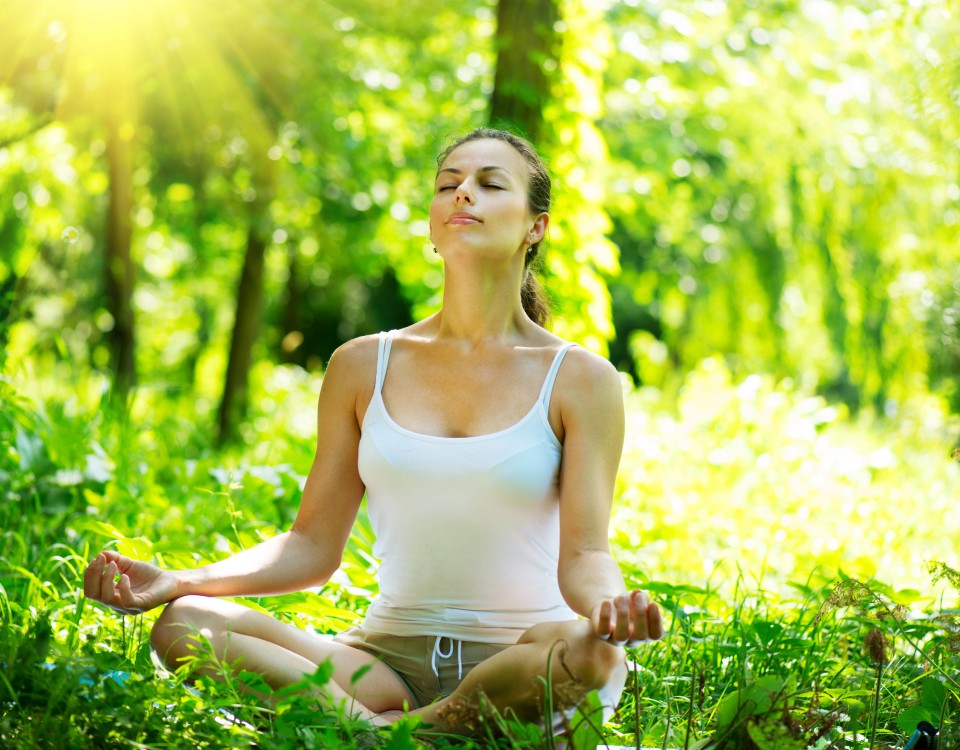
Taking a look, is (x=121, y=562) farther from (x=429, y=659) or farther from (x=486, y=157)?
(x=486, y=157)

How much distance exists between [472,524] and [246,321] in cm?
621

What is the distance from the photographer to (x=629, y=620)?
1.71m

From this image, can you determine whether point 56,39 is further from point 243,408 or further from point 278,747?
point 278,747

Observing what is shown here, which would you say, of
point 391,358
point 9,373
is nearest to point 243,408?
point 9,373

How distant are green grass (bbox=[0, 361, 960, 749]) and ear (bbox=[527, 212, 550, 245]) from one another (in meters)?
0.94

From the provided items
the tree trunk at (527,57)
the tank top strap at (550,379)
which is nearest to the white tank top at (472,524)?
the tank top strap at (550,379)

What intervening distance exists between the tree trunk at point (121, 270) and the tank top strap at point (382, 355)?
4.28 metres

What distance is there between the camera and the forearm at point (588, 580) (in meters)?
1.94

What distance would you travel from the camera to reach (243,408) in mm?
7629

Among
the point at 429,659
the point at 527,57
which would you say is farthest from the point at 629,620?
the point at 527,57

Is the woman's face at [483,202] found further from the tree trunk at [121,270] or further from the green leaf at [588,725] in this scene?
the tree trunk at [121,270]

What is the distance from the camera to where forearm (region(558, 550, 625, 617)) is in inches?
76.2

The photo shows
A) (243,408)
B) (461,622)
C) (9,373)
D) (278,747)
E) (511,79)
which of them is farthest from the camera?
(243,408)

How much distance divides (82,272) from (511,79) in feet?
17.2
